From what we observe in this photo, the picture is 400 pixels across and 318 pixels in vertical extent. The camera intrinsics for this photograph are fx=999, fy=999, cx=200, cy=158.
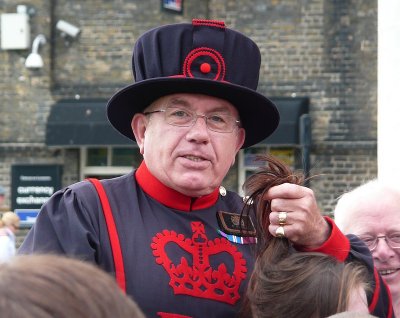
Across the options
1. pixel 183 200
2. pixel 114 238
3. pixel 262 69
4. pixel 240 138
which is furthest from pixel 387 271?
pixel 262 69

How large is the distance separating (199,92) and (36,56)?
1161 cm

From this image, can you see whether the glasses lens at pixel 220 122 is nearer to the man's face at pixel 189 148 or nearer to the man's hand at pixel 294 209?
the man's face at pixel 189 148

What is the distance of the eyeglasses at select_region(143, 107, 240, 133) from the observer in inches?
105

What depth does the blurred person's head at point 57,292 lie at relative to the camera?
1.26m

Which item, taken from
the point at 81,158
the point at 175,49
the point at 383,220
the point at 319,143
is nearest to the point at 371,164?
the point at 319,143

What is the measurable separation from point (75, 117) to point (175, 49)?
36.9 ft

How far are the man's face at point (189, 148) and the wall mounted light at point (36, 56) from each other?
37.8ft

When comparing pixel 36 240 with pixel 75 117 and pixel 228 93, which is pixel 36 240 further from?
pixel 75 117

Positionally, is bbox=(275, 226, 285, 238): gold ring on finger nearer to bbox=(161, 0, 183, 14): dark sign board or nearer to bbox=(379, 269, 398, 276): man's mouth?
bbox=(379, 269, 398, 276): man's mouth

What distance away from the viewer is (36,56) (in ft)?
45.9

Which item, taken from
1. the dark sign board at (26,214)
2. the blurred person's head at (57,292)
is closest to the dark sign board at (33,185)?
the dark sign board at (26,214)

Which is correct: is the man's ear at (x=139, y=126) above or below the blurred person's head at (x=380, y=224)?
above

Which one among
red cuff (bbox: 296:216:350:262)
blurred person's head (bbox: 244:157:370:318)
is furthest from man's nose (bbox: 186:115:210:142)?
red cuff (bbox: 296:216:350:262)

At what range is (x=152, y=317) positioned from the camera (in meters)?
2.48
